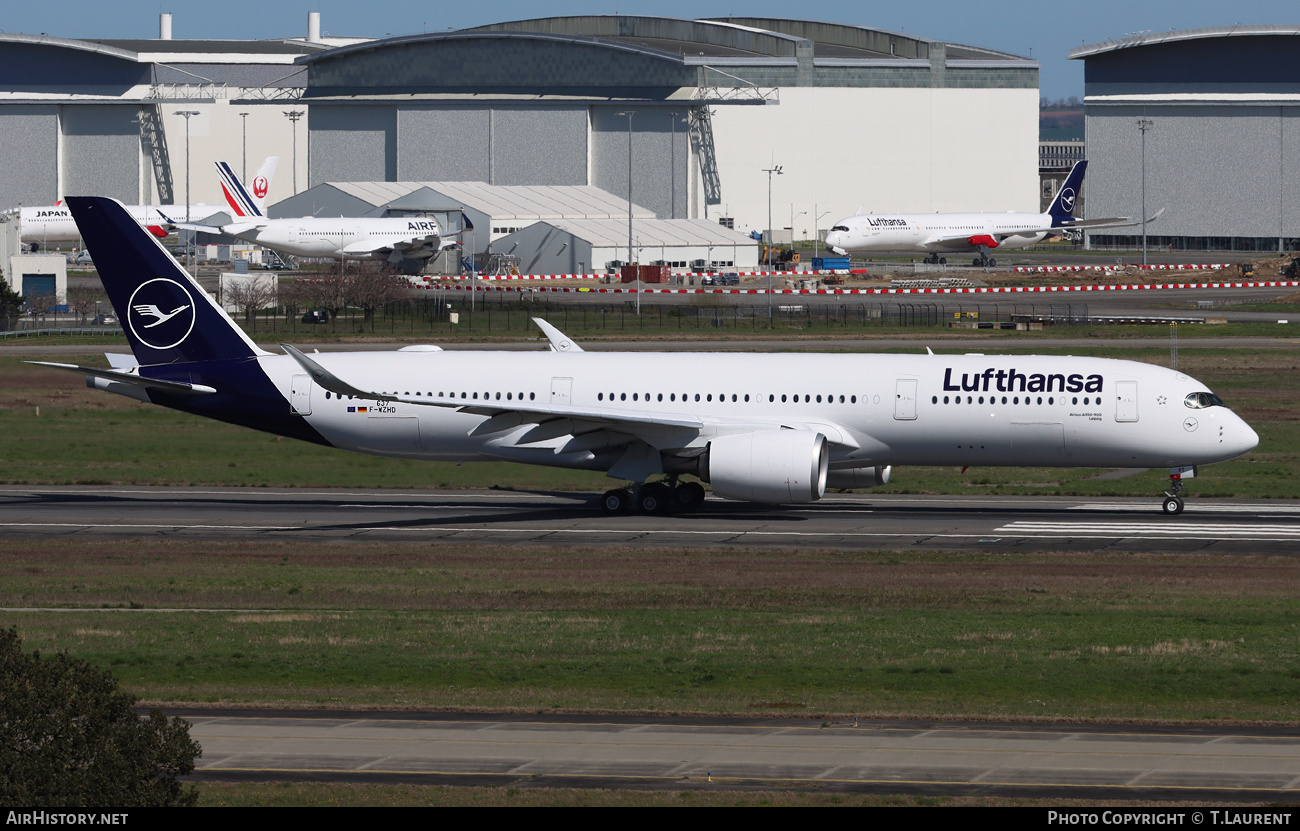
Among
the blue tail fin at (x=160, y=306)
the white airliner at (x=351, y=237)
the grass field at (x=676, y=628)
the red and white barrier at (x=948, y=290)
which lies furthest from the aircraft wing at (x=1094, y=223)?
the grass field at (x=676, y=628)

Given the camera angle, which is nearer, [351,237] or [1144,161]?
[351,237]

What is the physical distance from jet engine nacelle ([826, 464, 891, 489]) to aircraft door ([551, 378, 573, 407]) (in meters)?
7.30

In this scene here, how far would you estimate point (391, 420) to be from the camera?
42656 millimetres

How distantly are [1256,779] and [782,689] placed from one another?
7.20m

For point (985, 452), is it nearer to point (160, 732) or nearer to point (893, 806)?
point (893, 806)

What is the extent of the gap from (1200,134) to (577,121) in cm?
6901

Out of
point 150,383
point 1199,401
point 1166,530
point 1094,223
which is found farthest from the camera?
point 1094,223

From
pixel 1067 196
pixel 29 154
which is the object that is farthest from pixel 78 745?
pixel 29 154

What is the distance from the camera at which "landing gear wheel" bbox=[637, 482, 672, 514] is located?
42.5 m

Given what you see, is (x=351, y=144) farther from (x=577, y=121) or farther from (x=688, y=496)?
(x=688, y=496)

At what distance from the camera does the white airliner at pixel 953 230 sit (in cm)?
15538

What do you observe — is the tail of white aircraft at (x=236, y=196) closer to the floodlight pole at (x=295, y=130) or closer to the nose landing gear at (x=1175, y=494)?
the floodlight pole at (x=295, y=130)

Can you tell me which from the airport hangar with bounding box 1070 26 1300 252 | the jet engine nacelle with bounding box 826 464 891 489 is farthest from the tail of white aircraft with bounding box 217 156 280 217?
the jet engine nacelle with bounding box 826 464 891 489

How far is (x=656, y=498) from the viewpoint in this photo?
42.5 m
